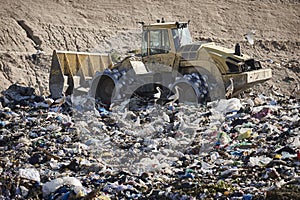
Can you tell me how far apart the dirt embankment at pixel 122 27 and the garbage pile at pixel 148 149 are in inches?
119

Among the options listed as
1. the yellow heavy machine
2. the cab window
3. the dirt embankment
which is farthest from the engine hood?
the dirt embankment

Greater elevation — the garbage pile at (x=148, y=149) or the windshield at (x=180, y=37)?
the windshield at (x=180, y=37)

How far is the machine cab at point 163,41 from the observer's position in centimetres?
1069

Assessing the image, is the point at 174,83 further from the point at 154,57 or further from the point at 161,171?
the point at 161,171

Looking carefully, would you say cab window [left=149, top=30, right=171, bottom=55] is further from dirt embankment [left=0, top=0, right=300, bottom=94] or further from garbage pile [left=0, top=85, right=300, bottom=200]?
dirt embankment [left=0, top=0, right=300, bottom=94]

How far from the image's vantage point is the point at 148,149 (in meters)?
8.16

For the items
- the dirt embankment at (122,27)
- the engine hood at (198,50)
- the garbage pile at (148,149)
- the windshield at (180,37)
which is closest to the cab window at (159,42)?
the windshield at (180,37)

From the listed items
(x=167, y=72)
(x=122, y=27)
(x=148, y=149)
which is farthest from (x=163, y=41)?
(x=122, y=27)

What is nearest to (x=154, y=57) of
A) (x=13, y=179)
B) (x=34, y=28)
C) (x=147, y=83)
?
(x=147, y=83)

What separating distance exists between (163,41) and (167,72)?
62 cm

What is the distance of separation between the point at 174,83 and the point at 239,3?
11.8m

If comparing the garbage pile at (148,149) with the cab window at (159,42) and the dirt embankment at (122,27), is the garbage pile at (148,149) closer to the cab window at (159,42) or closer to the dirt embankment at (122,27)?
the cab window at (159,42)

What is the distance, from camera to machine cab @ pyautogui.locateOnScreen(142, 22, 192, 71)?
10.7m

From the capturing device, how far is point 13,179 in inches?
264
